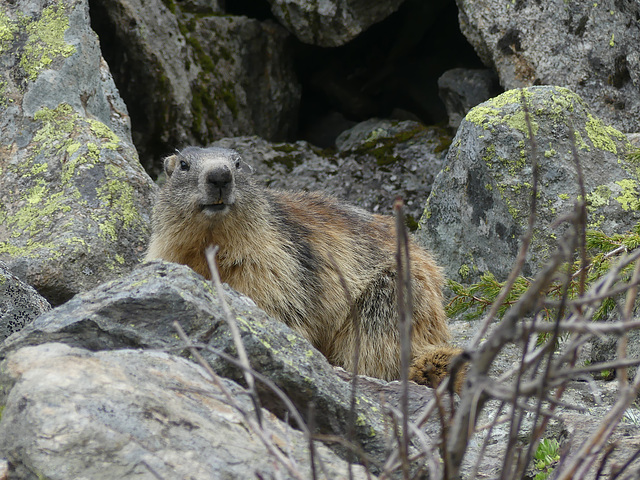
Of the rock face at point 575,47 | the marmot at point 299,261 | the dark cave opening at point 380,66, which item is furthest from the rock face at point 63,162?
the rock face at point 575,47

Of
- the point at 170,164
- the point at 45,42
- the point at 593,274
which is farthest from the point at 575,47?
the point at 45,42

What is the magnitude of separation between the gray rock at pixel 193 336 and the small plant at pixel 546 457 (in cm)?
100

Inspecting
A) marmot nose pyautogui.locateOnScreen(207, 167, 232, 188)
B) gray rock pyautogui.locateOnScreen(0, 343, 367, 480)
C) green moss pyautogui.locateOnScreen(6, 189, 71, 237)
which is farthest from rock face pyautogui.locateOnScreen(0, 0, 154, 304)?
gray rock pyautogui.locateOnScreen(0, 343, 367, 480)

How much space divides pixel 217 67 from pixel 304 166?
1.89 m

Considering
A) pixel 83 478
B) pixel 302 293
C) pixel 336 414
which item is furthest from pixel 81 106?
pixel 83 478

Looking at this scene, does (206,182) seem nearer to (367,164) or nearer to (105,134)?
(105,134)

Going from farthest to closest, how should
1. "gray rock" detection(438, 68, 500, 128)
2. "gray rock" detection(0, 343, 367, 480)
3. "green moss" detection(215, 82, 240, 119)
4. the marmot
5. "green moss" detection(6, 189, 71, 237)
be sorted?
"green moss" detection(215, 82, 240, 119)
"gray rock" detection(438, 68, 500, 128)
"green moss" detection(6, 189, 71, 237)
the marmot
"gray rock" detection(0, 343, 367, 480)

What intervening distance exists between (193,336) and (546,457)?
213 centimetres

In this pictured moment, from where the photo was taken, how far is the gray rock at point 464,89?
9.38 m

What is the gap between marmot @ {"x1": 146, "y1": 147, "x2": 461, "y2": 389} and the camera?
5.72 metres

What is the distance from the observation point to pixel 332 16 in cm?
952

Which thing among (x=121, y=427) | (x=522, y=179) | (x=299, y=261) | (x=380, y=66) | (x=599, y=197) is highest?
(x=380, y=66)

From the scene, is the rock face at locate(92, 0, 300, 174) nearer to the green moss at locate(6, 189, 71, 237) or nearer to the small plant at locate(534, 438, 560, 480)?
the green moss at locate(6, 189, 71, 237)

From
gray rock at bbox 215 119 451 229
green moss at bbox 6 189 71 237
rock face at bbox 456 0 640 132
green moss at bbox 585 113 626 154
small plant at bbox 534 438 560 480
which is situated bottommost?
small plant at bbox 534 438 560 480
